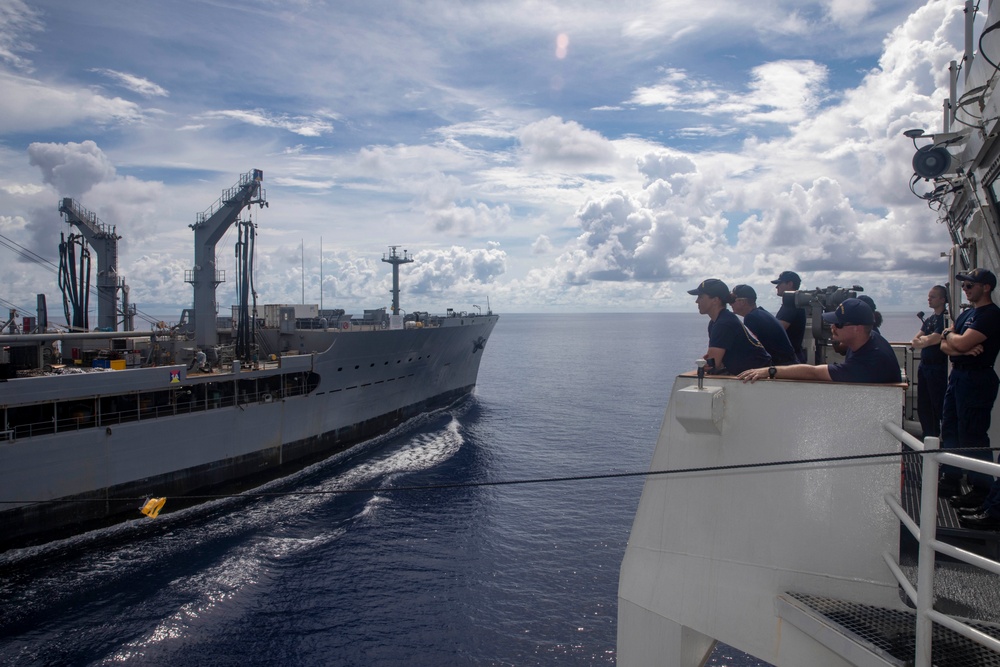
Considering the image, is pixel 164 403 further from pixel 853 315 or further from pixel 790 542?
pixel 853 315

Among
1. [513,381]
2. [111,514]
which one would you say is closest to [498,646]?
[111,514]

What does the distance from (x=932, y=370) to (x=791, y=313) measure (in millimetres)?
1810

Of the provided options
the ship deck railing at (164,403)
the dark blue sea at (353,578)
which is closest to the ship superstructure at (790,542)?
the dark blue sea at (353,578)

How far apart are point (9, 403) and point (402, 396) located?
18213 mm

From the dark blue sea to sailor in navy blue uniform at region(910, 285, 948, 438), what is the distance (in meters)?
6.41

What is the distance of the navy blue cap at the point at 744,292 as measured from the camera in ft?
20.1

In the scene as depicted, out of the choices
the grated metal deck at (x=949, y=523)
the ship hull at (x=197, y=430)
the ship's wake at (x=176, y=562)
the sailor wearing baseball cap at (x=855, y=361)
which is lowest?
the ship's wake at (x=176, y=562)

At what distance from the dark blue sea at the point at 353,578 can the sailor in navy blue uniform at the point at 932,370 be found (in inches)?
252

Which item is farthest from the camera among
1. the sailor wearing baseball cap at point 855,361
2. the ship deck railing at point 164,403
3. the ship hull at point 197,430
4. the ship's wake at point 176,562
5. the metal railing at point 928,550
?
the ship deck railing at point 164,403

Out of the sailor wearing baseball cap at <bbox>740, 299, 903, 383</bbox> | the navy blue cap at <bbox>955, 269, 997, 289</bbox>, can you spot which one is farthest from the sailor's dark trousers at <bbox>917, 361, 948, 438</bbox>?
the sailor wearing baseball cap at <bbox>740, 299, 903, 383</bbox>

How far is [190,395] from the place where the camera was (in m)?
22.9

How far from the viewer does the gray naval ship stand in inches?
690

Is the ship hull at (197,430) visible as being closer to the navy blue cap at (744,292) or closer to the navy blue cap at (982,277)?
the navy blue cap at (744,292)

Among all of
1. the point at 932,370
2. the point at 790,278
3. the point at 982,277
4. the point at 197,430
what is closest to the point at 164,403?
the point at 197,430
